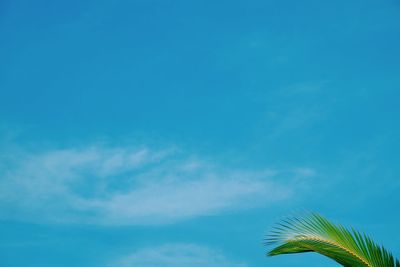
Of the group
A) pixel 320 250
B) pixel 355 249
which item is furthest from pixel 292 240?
Result: pixel 355 249

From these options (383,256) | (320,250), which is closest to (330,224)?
(320,250)

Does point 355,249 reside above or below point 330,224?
below

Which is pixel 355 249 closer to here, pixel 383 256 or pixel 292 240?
pixel 383 256

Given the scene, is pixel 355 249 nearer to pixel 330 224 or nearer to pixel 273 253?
pixel 330 224

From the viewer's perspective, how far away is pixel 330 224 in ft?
14.4

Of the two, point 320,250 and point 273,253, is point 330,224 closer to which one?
point 320,250

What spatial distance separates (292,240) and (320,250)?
0.95 feet

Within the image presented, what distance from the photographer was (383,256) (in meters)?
4.30

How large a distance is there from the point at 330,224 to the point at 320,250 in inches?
10.9

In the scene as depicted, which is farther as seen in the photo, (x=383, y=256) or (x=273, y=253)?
(x=273, y=253)

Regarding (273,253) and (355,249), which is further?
(273,253)

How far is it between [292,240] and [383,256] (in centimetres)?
89

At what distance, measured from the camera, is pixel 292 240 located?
439cm

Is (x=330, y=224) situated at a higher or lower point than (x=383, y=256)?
higher
